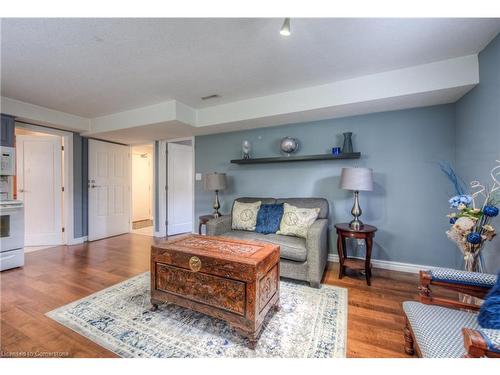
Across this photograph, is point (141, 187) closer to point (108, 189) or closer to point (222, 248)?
point (108, 189)

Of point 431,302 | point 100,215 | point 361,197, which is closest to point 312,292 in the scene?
point 431,302

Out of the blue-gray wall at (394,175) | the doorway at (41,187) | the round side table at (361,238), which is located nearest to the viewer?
the round side table at (361,238)

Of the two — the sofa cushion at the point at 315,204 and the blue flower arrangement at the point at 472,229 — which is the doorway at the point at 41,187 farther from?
the blue flower arrangement at the point at 472,229

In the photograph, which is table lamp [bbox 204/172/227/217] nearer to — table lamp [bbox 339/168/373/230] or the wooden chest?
the wooden chest

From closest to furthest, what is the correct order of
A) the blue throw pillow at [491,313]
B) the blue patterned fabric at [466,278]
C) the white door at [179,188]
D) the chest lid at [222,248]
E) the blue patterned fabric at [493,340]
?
the blue patterned fabric at [493,340]
the blue throw pillow at [491,313]
the blue patterned fabric at [466,278]
the chest lid at [222,248]
the white door at [179,188]

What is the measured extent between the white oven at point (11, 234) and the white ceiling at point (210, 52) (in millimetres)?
1482

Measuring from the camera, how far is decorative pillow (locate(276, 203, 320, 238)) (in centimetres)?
264

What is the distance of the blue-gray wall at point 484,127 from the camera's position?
1.79 m

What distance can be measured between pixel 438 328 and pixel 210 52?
8.09ft

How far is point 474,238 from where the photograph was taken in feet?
5.09

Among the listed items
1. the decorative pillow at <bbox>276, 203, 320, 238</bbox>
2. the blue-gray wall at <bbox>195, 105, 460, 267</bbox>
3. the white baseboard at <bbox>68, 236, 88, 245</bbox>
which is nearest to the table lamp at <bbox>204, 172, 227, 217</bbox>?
the blue-gray wall at <bbox>195, 105, 460, 267</bbox>

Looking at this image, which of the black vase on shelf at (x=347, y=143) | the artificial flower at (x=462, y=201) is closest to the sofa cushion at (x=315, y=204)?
the black vase on shelf at (x=347, y=143)
